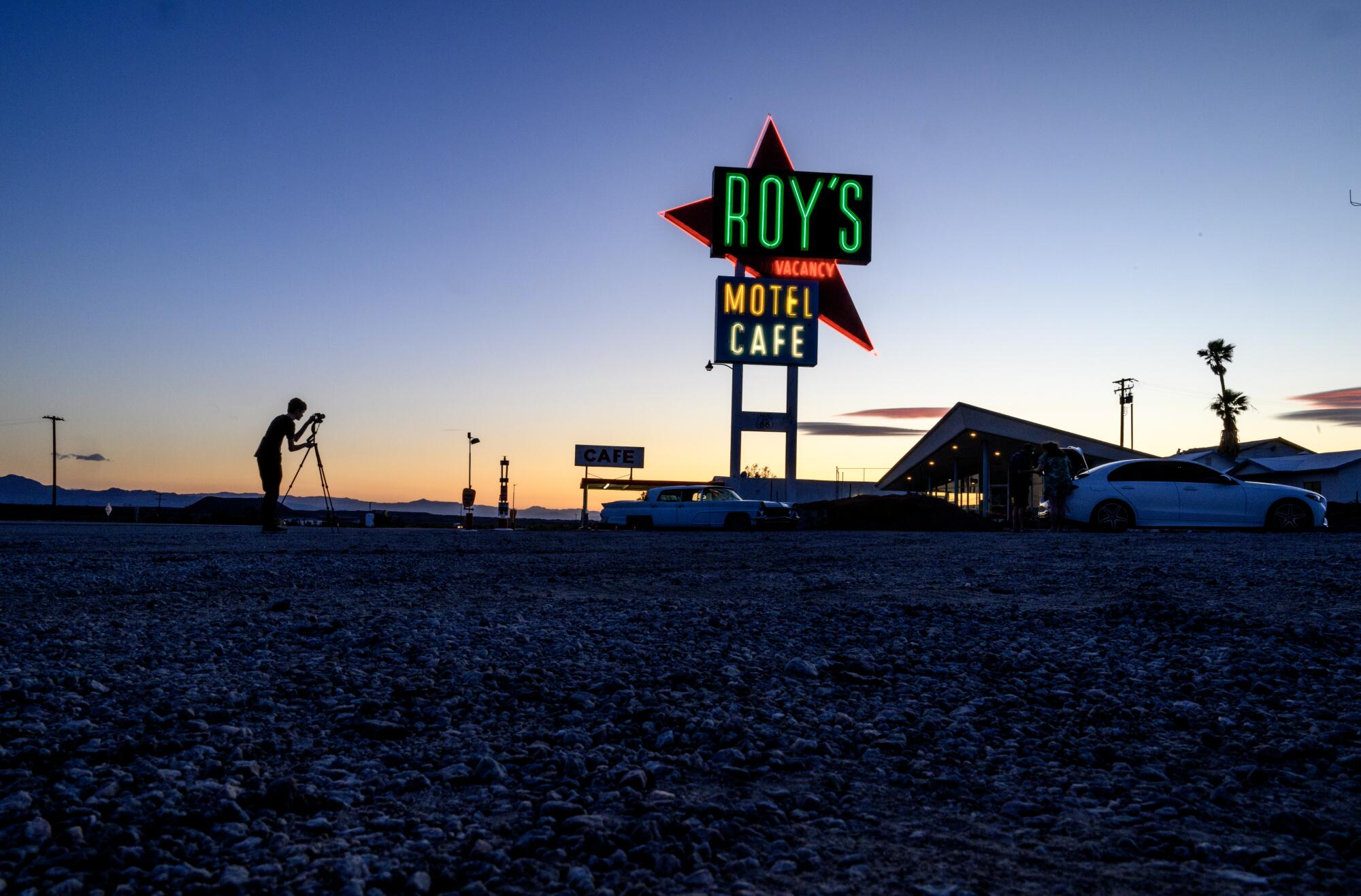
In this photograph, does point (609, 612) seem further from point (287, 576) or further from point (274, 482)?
point (274, 482)

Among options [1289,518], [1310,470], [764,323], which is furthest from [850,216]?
[1310,470]

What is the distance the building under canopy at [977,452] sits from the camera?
30.8m

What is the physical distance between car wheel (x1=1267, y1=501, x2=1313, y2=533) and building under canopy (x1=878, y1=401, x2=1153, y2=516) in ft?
30.6

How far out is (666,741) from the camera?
262 cm

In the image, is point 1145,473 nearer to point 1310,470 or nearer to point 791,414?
point 791,414

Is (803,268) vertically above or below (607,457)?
above

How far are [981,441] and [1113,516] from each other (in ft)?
63.8

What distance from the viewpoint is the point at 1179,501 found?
52.3 ft

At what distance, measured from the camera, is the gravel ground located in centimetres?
183

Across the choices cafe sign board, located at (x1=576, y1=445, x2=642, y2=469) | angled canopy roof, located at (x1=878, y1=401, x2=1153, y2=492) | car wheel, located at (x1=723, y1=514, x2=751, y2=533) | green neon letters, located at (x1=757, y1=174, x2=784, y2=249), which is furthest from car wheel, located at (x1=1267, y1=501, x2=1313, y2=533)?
cafe sign board, located at (x1=576, y1=445, x2=642, y2=469)

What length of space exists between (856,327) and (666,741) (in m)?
26.0

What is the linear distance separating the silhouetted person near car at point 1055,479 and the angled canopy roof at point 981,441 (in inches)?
385

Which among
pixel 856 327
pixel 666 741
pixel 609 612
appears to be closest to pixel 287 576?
pixel 609 612

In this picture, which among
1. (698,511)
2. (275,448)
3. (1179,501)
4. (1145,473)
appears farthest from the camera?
(698,511)
